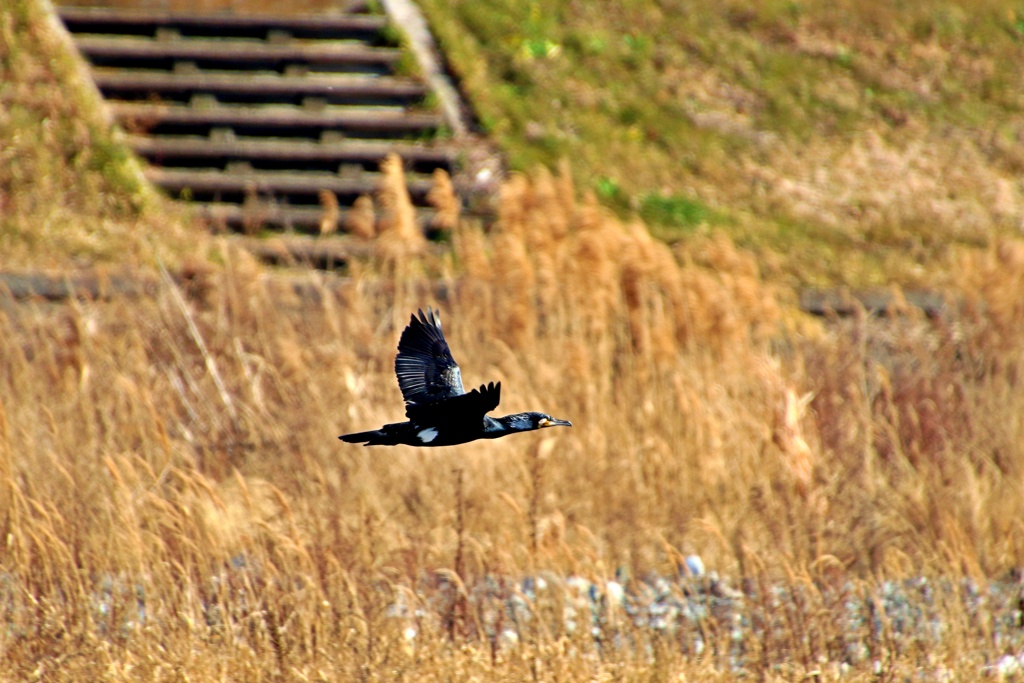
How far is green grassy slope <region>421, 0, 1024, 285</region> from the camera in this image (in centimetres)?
945

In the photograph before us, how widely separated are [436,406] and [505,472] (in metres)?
1.95

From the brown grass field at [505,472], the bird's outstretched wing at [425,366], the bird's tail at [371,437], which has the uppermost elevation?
the bird's outstretched wing at [425,366]

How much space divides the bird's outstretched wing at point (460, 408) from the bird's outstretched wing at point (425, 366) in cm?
16

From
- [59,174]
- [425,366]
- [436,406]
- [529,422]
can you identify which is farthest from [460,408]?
[59,174]

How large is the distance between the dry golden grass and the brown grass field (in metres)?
0.02

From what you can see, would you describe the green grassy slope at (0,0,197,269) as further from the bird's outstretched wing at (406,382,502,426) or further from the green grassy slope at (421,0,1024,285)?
the bird's outstretched wing at (406,382,502,426)

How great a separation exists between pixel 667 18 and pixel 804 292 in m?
4.47

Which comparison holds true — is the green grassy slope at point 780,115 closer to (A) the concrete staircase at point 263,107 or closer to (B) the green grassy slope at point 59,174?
(A) the concrete staircase at point 263,107

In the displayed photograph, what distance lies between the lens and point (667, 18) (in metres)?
11.7

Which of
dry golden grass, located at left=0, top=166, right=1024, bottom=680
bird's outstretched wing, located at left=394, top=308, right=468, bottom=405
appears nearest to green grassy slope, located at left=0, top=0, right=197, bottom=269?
dry golden grass, located at left=0, top=166, right=1024, bottom=680

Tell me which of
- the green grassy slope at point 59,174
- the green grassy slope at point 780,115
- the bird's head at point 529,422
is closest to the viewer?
the bird's head at point 529,422

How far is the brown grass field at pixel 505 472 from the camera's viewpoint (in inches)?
170

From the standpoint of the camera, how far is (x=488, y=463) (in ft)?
18.0

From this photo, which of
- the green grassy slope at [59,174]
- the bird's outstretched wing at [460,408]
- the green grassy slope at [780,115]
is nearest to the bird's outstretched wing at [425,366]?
the bird's outstretched wing at [460,408]
